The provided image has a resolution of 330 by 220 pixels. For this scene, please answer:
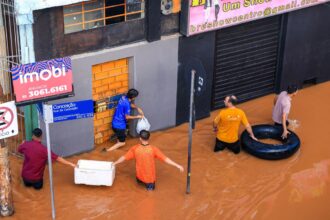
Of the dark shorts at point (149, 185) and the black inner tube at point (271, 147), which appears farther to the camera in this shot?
the black inner tube at point (271, 147)

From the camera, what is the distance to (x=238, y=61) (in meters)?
15.8

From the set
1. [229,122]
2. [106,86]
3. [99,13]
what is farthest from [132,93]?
[229,122]

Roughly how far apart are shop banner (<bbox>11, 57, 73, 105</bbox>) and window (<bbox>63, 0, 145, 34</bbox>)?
2.10 m

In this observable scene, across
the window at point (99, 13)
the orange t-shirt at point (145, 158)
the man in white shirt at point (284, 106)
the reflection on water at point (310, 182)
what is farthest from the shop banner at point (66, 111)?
the man in white shirt at point (284, 106)

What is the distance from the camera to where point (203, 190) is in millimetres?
12922

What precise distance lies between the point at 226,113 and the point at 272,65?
3852 mm

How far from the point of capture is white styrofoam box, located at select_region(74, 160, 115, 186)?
492 inches

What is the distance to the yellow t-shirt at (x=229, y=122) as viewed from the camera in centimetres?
1337

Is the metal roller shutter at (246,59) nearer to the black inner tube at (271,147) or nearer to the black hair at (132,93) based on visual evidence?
the black inner tube at (271,147)

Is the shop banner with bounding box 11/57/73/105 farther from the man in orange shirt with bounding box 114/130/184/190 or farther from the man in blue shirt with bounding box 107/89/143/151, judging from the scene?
the man in blue shirt with bounding box 107/89/143/151

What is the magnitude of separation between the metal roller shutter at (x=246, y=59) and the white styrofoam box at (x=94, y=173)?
165 inches

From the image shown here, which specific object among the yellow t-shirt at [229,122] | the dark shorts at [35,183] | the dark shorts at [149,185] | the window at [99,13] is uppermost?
the window at [99,13]

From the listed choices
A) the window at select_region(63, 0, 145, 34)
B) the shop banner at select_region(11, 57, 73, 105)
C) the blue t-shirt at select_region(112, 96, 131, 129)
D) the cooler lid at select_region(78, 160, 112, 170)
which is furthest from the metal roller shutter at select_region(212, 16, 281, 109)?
the shop banner at select_region(11, 57, 73, 105)

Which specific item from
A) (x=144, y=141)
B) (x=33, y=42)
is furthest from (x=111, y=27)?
(x=144, y=141)
